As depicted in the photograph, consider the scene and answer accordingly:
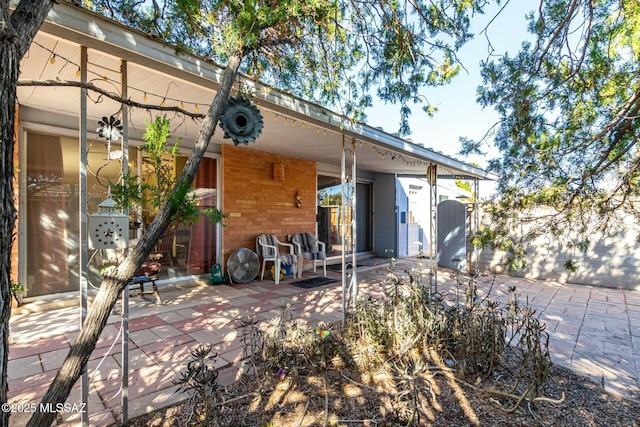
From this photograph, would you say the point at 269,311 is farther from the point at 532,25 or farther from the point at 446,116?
the point at 532,25

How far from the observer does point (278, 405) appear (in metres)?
2.02

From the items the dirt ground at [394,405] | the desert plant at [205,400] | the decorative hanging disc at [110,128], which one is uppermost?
the decorative hanging disc at [110,128]

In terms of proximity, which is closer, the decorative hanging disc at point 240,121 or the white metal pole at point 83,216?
the white metal pole at point 83,216

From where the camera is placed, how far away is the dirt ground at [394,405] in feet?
6.12

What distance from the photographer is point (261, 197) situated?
628 cm

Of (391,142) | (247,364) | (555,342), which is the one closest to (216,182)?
(391,142)

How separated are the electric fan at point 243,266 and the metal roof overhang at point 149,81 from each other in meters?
2.03

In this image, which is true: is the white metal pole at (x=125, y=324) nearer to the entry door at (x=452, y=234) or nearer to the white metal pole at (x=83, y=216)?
the white metal pole at (x=83, y=216)

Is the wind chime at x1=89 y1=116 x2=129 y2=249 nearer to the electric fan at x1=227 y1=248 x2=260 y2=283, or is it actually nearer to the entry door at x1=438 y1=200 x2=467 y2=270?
the electric fan at x1=227 y1=248 x2=260 y2=283

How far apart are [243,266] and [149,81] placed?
3492mm

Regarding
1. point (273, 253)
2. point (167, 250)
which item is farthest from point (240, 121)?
point (273, 253)

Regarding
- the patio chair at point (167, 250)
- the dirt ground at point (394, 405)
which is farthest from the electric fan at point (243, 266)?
the dirt ground at point (394, 405)

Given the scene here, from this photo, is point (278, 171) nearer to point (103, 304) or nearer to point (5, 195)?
point (103, 304)

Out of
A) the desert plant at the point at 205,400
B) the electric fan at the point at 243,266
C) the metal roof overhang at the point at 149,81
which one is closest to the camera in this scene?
the desert plant at the point at 205,400
